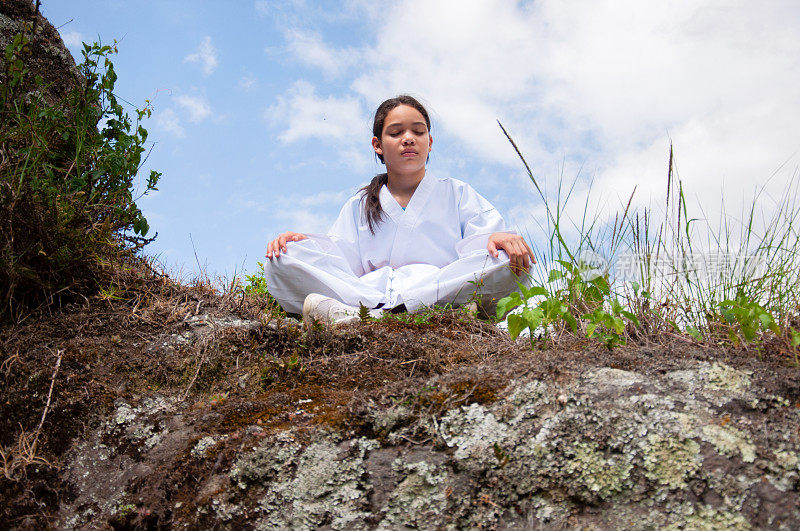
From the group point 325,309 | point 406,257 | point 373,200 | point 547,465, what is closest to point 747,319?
point 547,465

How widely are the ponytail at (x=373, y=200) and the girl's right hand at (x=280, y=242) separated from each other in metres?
0.60

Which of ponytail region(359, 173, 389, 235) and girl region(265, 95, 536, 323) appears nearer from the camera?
girl region(265, 95, 536, 323)

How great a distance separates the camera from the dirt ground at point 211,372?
6.68 feet

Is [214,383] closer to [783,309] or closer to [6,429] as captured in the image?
[6,429]

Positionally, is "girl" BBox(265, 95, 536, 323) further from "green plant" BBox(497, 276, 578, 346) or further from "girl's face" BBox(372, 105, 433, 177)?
"green plant" BBox(497, 276, 578, 346)

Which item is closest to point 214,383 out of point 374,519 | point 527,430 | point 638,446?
point 374,519

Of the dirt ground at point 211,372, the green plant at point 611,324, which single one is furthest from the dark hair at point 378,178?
the green plant at point 611,324

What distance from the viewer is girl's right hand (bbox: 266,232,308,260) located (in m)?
4.60

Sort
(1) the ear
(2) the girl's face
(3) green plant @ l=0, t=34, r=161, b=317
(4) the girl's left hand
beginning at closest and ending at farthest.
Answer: (3) green plant @ l=0, t=34, r=161, b=317, (4) the girl's left hand, (2) the girl's face, (1) the ear

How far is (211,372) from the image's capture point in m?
2.96

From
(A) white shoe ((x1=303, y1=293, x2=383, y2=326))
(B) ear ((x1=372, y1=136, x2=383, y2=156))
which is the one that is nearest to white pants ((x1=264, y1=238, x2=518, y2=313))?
(A) white shoe ((x1=303, y1=293, x2=383, y2=326))

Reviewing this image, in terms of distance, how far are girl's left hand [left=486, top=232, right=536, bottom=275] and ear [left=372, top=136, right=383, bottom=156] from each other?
1.48 meters

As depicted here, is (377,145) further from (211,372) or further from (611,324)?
(611,324)

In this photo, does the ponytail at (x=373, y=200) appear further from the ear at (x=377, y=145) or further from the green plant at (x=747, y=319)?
the green plant at (x=747, y=319)
